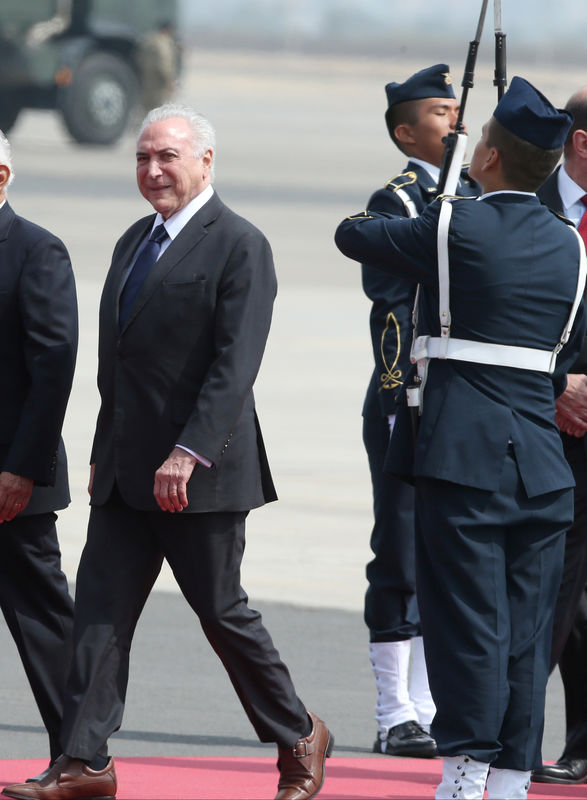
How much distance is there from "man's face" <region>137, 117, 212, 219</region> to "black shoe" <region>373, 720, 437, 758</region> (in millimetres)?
1799

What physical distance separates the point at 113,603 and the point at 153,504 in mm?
274

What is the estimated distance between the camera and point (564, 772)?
16.0 ft

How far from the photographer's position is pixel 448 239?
3863mm

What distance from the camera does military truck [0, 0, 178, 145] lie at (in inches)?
1172

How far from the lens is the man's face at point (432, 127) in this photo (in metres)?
5.27

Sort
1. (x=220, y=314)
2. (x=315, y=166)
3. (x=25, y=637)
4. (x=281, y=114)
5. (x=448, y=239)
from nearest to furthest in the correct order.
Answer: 1. (x=448, y=239)
2. (x=220, y=314)
3. (x=25, y=637)
4. (x=315, y=166)
5. (x=281, y=114)

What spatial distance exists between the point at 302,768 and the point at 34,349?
1.26 metres

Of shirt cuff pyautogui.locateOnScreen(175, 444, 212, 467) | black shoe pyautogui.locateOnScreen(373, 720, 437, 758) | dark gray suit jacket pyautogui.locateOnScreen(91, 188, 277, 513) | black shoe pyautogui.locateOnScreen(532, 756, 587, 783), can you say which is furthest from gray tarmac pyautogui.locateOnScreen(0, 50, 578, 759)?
shirt cuff pyautogui.locateOnScreen(175, 444, 212, 467)

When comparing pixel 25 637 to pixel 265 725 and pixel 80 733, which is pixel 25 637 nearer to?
pixel 80 733

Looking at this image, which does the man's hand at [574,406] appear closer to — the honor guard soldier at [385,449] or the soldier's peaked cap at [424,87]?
the honor guard soldier at [385,449]

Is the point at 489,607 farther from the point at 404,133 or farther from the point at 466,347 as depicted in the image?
the point at 404,133

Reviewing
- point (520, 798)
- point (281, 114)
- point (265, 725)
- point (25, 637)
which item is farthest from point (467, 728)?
point (281, 114)

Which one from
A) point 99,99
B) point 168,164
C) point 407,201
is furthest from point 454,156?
point 99,99

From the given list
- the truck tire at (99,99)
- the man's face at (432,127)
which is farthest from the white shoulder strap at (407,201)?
the truck tire at (99,99)
